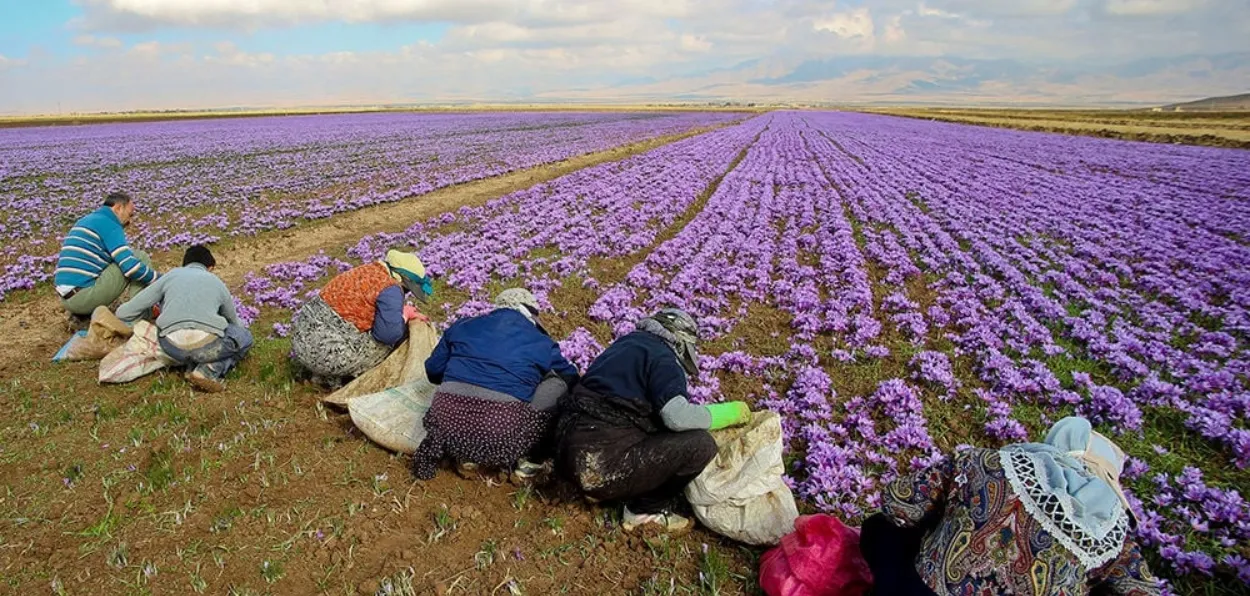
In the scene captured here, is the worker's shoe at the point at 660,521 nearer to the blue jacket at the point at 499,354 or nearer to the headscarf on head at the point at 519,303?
the blue jacket at the point at 499,354

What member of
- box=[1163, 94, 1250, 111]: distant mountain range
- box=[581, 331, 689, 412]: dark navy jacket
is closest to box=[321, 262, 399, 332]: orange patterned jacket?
box=[581, 331, 689, 412]: dark navy jacket

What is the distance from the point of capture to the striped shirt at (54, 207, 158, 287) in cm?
794

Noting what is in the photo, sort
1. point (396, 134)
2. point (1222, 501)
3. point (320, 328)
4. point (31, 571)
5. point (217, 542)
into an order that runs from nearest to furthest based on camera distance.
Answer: point (31, 571) → point (217, 542) → point (1222, 501) → point (320, 328) → point (396, 134)

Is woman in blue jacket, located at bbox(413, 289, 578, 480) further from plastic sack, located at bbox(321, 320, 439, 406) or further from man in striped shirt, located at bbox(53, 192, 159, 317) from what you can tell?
man in striped shirt, located at bbox(53, 192, 159, 317)

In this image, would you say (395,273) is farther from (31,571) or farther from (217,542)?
(31,571)

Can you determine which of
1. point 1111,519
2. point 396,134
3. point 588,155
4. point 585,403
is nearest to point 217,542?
point 585,403

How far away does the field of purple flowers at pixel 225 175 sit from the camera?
1597 centimetres

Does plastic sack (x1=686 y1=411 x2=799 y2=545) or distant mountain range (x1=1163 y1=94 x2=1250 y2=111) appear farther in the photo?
distant mountain range (x1=1163 y1=94 x2=1250 y2=111)

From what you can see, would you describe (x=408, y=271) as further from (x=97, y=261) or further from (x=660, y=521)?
(x=97, y=261)

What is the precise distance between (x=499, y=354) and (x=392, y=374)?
206 centimetres

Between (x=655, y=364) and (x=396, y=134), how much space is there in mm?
49827

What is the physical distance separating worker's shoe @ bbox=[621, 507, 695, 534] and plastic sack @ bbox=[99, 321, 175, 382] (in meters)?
5.71

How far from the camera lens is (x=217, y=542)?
14.3 ft

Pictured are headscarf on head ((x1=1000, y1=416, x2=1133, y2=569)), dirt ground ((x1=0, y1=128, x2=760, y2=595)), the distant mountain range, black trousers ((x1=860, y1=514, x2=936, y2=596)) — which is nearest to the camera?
headscarf on head ((x1=1000, y1=416, x2=1133, y2=569))
